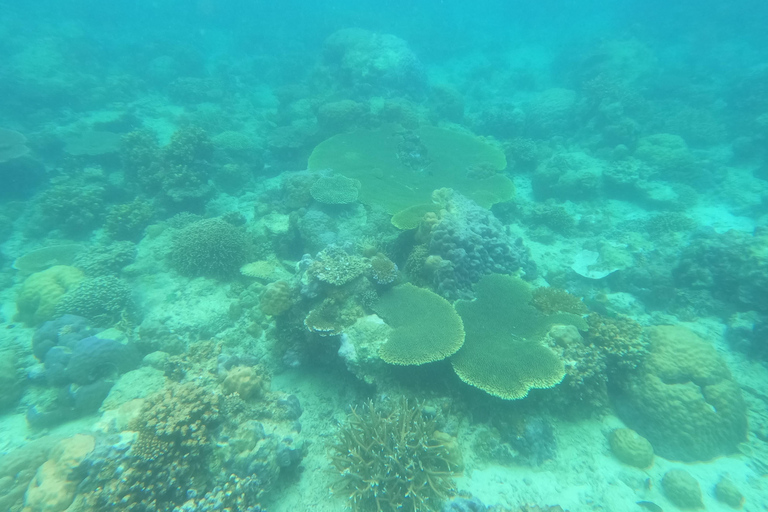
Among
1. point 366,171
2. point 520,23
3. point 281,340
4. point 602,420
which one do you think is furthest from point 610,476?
point 520,23

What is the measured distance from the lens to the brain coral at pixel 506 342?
5.00 meters

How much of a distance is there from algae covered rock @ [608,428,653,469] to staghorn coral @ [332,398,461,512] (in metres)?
2.76

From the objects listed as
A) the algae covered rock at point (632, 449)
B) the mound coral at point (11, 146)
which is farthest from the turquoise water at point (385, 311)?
the mound coral at point (11, 146)

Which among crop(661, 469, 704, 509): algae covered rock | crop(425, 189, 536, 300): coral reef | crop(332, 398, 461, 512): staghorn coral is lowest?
crop(661, 469, 704, 509): algae covered rock

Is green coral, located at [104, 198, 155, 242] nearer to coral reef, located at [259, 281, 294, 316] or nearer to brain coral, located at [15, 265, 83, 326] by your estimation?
brain coral, located at [15, 265, 83, 326]

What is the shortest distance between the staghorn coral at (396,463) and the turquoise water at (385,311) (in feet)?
0.12

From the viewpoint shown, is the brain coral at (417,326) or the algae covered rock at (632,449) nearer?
the brain coral at (417,326)

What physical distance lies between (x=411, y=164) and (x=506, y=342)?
811 cm

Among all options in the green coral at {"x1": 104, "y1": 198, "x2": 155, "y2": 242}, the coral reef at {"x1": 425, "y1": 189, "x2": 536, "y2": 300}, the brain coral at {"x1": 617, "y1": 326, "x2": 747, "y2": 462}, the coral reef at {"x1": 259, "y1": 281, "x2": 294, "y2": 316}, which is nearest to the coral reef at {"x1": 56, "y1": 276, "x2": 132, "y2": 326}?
the green coral at {"x1": 104, "y1": 198, "x2": 155, "y2": 242}

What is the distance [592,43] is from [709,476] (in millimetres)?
34013

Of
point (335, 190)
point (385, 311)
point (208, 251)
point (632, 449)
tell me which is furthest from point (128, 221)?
point (632, 449)

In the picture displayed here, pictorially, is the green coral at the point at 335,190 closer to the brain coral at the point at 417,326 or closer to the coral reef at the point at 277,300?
the coral reef at the point at 277,300

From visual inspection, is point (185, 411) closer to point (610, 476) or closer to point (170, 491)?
point (170, 491)

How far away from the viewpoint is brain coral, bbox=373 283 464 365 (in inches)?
200
